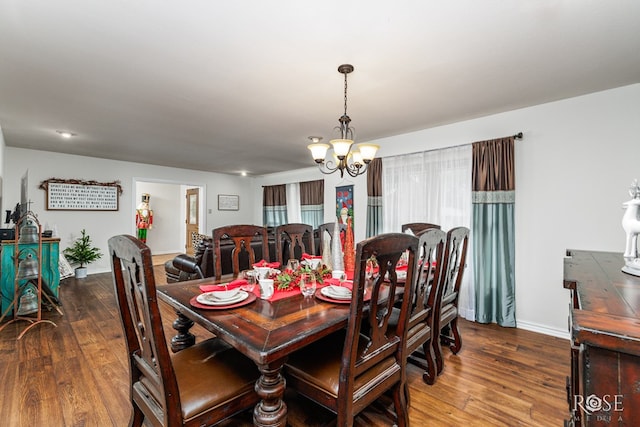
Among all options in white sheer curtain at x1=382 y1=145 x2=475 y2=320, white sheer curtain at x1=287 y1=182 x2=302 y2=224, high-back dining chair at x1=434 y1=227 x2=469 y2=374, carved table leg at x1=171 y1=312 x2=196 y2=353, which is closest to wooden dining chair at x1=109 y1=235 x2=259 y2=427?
carved table leg at x1=171 y1=312 x2=196 y2=353

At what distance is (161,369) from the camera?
1.03m

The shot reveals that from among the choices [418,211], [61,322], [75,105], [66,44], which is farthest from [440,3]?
[61,322]

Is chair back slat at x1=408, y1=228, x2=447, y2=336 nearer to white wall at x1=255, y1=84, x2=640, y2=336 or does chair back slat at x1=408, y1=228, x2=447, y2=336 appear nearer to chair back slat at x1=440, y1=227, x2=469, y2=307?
chair back slat at x1=440, y1=227, x2=469, y2=307

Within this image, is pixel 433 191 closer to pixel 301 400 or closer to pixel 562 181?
pixel 562 181

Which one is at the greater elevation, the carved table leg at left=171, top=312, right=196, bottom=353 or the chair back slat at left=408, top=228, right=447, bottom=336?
the chair back slat at left=408, top=228, right=447, bottom=336

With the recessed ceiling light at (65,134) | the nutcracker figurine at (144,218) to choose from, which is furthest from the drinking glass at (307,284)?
the nutcracker figurine at (144,218)

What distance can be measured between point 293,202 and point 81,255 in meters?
4.23

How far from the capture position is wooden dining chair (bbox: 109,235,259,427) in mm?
1024

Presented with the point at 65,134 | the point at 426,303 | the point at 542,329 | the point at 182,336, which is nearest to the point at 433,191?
the point at 542,329

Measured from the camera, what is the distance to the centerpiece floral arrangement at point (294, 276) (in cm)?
173

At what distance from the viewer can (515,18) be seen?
165 cm

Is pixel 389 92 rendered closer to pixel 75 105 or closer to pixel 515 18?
pixel 515 18

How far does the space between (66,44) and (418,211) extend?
373 centimetres

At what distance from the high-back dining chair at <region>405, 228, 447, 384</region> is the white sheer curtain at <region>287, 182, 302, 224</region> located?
4958 mm
